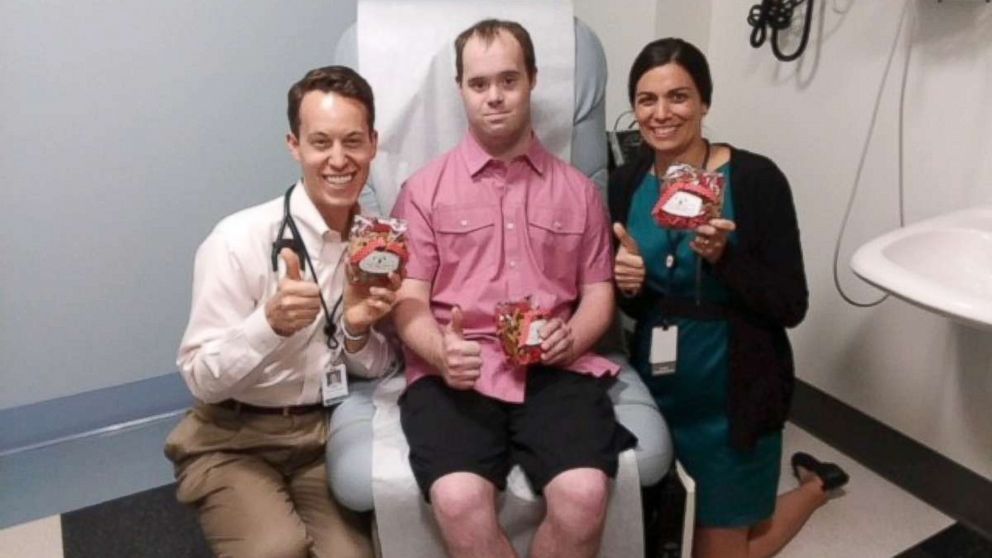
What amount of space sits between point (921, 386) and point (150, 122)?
82.0 inches

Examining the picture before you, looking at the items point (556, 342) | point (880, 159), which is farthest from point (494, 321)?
point (880, 159)

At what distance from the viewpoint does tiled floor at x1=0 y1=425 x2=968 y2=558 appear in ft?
6.12

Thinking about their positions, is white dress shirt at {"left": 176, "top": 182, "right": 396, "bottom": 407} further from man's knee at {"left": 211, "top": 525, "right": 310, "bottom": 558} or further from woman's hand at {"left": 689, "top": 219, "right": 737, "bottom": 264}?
woman's hand at {"left": 689, "top": 219, "right": 737, "bottom": 264}

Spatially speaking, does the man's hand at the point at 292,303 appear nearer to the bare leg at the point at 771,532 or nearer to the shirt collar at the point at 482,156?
the shirt collar at the point at 482,156

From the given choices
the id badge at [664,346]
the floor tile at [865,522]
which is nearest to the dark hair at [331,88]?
the id badge at [664,346]

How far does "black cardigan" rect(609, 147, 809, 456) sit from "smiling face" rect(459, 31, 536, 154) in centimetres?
31

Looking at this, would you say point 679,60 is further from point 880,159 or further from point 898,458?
point 898,458

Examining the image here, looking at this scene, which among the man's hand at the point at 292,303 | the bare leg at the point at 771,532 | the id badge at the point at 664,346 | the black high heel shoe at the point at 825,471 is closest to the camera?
the man's hand at the point at 292,303

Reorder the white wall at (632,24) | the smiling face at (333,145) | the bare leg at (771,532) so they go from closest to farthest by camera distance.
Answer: the smiling face at (333,145)
the bare leg at (771,532)
the white wall at (632,24)

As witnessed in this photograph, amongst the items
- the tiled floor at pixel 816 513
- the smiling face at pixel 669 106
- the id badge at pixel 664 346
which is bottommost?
the tiled floor at pixel 816 513

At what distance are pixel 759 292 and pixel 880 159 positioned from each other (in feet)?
2.39

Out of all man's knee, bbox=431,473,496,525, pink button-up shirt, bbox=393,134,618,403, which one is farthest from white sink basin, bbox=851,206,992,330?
man's knee, bbox=431,473,496,525

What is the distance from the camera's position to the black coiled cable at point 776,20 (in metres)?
2.11

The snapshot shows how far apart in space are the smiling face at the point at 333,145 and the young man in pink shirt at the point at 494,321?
0.65 feet
